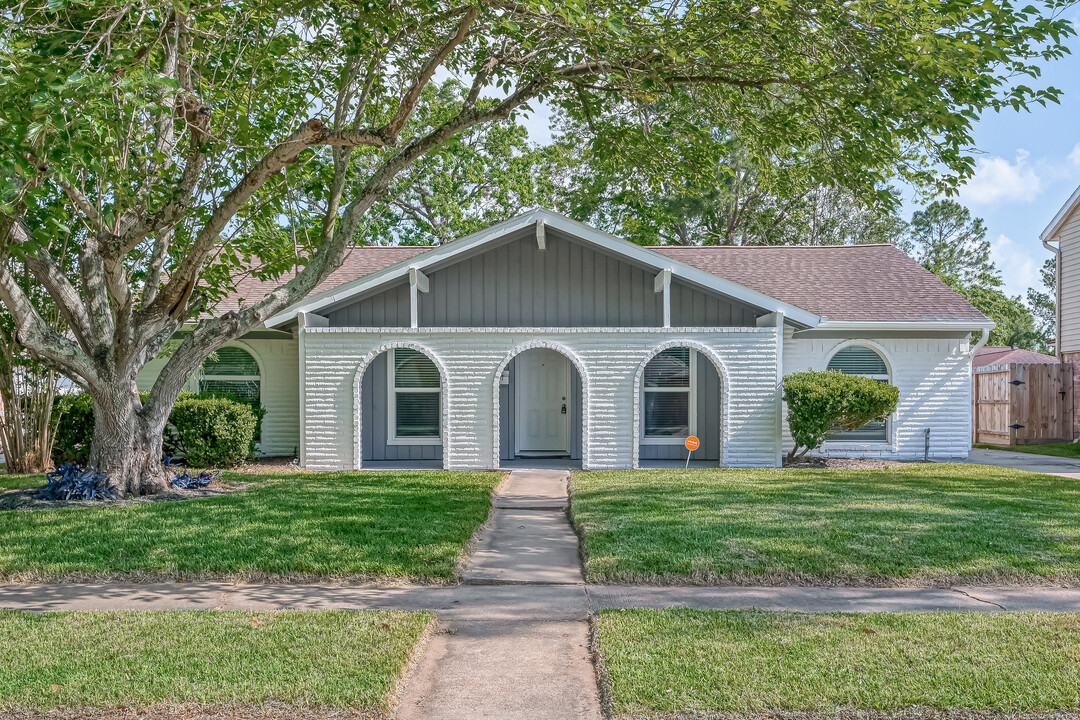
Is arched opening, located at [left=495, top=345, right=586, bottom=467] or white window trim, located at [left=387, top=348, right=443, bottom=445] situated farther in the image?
arched opening, located at [left=495, top=345, right=586, bottom=467]

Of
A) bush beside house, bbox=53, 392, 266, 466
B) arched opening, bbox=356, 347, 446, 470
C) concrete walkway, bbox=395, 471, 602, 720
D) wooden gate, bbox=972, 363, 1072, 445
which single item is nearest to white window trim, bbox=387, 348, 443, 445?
arched opening, bbox=356, 347, 446, 470

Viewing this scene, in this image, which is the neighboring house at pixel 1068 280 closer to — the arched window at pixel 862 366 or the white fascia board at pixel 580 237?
the arched window at pixel 862 366

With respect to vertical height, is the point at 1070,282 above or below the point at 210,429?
above

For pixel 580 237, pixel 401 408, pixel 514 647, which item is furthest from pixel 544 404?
pixel 514 647

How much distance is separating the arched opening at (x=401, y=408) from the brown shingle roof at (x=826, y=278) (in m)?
2.16

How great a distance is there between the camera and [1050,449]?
18297 mm

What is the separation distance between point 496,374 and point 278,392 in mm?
4771

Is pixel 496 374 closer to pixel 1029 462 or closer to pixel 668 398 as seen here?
pixel 668 398

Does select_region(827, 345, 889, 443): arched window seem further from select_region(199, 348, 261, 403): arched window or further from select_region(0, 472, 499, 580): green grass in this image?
select_region(199, 348, 261, 403): arched window

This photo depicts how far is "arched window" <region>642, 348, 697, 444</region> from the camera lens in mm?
14812

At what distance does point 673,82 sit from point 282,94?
5.38m

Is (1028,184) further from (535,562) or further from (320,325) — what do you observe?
(535,562)

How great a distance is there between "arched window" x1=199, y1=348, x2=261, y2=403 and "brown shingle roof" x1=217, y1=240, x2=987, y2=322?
986mm

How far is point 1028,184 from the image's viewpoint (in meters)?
34.1
